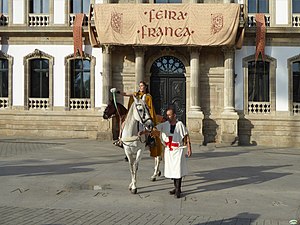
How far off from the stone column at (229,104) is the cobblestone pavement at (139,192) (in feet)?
15.7

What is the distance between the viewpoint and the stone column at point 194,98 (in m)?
18.7

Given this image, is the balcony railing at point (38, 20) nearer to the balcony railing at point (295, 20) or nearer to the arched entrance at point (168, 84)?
the arched entrance at point (168, 84)

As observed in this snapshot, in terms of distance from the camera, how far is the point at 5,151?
572 inches

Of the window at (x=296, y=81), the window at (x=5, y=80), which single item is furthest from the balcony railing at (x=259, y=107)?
the window at (x=5, y=80)

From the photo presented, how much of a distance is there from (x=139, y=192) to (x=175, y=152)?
1250 mm

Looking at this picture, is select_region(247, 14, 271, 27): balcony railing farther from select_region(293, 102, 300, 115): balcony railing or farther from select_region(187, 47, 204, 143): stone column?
select_region(293, 102, 300, 115): balcony railing

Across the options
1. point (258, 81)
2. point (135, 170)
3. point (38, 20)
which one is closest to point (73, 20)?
point (38, 20)

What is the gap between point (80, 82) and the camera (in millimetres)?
20500

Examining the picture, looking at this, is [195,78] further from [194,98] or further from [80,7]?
[80,7]

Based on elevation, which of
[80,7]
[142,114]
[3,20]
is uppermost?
[80,7]

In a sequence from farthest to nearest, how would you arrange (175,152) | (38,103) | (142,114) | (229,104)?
(38,103)
(229,104)
(175,152)
(142,114)

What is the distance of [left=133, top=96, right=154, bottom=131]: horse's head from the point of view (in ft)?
24.5

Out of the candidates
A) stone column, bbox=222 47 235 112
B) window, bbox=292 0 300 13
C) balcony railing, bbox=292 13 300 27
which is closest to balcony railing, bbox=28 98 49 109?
stone column, bbox=222 47 235 112

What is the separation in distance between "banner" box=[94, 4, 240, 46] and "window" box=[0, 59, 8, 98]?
628cm
